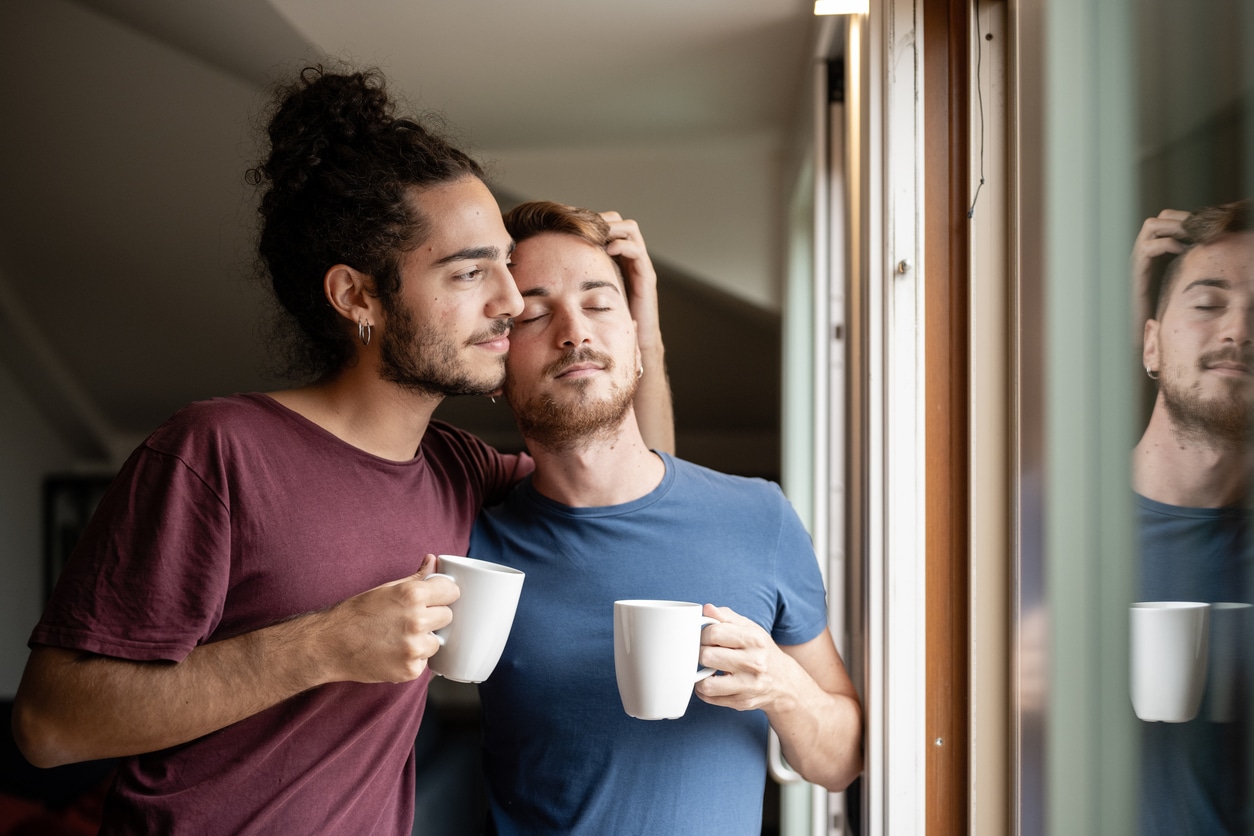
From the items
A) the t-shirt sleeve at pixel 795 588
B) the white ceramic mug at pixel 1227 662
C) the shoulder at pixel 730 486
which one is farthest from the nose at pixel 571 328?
the white ceramic mug at pixel 1227 662

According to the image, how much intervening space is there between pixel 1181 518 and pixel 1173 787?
0.59ft

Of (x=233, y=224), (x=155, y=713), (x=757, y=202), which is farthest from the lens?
(x=233, y=224)

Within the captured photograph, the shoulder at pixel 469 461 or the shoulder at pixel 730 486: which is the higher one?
the shoulder at pixel 469 461

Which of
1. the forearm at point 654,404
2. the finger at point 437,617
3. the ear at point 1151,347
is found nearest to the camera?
the ear at point 1151,347

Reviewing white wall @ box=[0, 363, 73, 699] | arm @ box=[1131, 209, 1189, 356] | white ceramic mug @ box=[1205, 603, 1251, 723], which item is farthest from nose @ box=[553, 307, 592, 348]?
white wall @ box=[0, 363, 73, 699]

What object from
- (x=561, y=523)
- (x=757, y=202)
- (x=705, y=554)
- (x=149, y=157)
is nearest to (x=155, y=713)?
(x=561, y=523)

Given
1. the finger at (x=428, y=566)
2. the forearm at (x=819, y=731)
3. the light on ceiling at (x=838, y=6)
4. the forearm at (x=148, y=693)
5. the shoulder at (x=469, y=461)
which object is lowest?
the forearm at (x=819, y=731)

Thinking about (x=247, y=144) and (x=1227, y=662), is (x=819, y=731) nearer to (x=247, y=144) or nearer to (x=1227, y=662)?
(x=1227, y=662)

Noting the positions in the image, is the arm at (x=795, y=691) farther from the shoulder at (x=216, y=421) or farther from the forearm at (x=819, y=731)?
the shoulder at (x=216, y=421)

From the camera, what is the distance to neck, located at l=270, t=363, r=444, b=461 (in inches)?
45.9

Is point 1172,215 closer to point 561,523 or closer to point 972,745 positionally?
point 972,745

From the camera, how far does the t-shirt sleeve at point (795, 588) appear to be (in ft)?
4.02

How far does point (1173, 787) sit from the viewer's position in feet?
2.02

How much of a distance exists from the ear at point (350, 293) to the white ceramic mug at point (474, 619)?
15.2 inches
